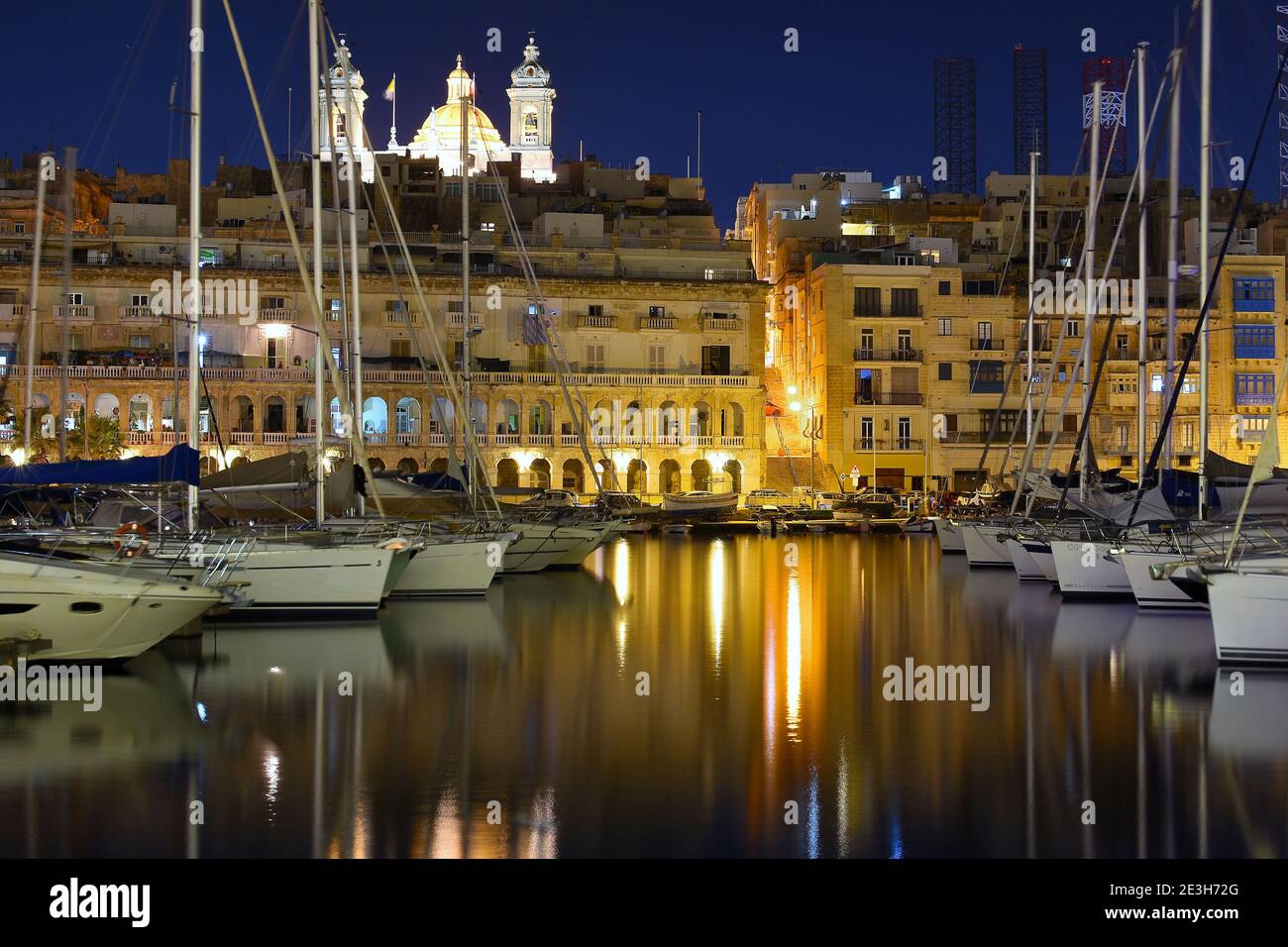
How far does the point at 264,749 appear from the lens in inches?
627

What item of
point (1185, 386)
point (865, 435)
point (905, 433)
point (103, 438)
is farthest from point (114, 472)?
point (1185, 386)

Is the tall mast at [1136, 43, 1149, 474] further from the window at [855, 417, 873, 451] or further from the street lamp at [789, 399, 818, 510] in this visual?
the window at [855, 417, 873, 451]

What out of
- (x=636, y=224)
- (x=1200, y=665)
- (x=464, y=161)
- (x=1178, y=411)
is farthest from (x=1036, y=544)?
(x=636, y=224)

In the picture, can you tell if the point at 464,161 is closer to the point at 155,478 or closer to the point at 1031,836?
the point at 155,478

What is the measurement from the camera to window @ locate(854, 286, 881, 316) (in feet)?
246

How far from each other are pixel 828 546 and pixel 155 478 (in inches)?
1310

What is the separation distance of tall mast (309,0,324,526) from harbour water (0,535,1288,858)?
10.7 ft

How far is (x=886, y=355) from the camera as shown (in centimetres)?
7525

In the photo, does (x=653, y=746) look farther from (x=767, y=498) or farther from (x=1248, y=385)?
(x=1248, y=385)

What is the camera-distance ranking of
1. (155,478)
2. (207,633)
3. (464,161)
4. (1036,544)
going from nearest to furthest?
(155,478), (207,633), (1036,544), (464,161)

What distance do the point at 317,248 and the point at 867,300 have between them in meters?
48.4

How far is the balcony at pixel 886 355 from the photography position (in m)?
75.1

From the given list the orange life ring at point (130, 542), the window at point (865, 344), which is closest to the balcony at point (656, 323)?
the window at point (865, 344)

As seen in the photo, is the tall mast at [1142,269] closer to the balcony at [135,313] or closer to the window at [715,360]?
the window at [715,360]
